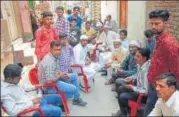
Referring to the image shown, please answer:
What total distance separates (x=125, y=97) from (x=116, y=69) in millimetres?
1236

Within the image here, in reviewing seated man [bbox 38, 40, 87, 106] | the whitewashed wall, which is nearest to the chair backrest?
seated man [bbox 38, 40, 87, 106]

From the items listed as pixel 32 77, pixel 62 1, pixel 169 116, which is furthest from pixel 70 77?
pixel 62 1

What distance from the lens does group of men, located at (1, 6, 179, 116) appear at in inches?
77.5

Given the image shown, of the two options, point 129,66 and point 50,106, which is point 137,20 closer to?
point 129,66

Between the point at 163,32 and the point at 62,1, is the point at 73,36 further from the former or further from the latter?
the point at 62,1

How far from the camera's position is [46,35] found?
3500mm

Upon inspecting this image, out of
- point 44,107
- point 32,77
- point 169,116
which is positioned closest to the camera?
point 169,116

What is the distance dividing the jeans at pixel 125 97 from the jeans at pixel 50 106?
823 millimetres

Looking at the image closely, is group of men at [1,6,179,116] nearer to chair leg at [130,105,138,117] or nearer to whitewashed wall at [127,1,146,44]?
chair leg at [130,105,138,117]

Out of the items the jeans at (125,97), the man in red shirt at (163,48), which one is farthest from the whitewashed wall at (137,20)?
the man in red shirt at (163,48)

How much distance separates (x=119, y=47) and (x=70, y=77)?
4.39 feet

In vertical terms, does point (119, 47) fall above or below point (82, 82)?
above

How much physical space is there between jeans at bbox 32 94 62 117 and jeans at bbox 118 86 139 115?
823 mm

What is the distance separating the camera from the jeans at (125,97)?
2.96 metres
